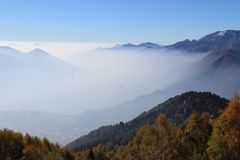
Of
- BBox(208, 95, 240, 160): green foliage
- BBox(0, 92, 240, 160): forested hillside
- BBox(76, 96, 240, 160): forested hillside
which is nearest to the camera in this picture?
BBox(208, 95, 240, 160): green foliage

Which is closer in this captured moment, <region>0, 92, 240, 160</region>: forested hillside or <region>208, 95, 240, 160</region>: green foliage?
<region>208, 95, 240, 160</region>: green foliage

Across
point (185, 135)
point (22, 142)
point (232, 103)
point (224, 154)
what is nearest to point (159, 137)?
point (185, 135)

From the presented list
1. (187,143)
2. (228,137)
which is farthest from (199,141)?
(228,137)

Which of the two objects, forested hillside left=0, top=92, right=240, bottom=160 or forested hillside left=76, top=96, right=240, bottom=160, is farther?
forested hillside left=0, top=92, right=240, bottom=160

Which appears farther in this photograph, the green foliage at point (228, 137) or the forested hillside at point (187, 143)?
the forested hillside at point (187, 143)

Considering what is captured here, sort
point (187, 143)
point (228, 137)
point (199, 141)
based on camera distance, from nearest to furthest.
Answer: point (228, 137) → point (187, 143) → point (199, 141)

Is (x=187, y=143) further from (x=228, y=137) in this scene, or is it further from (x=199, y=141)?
(x=228, y=137)

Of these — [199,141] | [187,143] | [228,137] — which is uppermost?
[228,137]

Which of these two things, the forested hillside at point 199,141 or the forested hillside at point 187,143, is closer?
the forested hillside at point 199,141

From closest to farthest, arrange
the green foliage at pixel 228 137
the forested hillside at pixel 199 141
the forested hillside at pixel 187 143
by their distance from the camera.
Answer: the green foliage at pixel 228 137 → the forested hillside at pixel 199 141 → the forested hillside at pixel 187 143

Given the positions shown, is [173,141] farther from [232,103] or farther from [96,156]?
[96,156]

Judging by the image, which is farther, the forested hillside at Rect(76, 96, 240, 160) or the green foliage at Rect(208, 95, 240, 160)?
the forested hillside at Rect(76, 96, 240, 160)

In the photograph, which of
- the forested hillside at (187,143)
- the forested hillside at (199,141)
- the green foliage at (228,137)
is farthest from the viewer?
the forested hillside at (187,143)

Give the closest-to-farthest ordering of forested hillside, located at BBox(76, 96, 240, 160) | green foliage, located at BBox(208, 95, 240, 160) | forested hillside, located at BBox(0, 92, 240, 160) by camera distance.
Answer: green foliage, located at BBox(208, 95, 240, 160) → forested hillside, located at BBox(76, 96, 240, 160) → forested hillside, located at BBox(0, 92, 240, 160)
